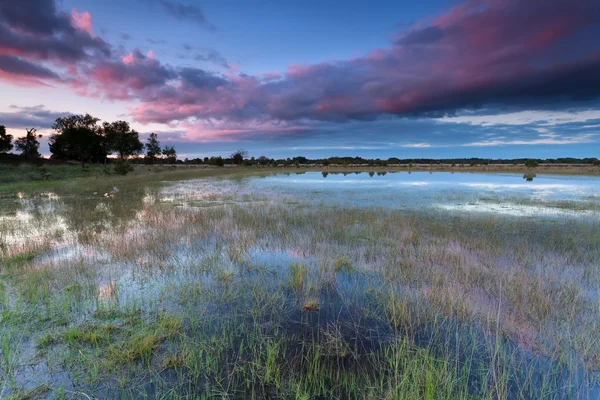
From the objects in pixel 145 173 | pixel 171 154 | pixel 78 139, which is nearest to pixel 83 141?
pixel 78 139

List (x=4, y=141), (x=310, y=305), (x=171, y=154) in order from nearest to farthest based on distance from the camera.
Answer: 1. (x=310, y=305)
2. (x=4, y=141)
3. (x=171, y=154)

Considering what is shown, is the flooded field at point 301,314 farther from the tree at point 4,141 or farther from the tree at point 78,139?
the tree at point 4,141

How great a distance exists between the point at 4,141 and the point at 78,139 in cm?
1799

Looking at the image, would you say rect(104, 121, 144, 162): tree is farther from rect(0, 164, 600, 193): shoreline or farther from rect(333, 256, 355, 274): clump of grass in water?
rect(333, 256, 355, 274): clump of grass in water

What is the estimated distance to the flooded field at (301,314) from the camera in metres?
3.76

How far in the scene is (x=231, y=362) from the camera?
4137mm

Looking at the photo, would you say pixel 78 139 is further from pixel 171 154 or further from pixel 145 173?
pixel 171 154

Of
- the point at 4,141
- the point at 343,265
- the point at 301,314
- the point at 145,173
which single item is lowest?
the point at 301,314

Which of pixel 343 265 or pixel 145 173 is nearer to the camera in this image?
pixel 343 265

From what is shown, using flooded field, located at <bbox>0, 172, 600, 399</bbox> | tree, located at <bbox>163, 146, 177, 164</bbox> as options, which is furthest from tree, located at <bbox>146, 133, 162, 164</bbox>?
flooded field, located at <bbox>0, 172, 600, 399</bbox>

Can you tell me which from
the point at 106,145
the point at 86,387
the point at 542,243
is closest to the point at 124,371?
the point at 86,387

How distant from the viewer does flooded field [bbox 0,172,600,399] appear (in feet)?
12.3

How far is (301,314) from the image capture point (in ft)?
18.6

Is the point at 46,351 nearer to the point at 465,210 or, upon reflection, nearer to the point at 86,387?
the point at 86,387
